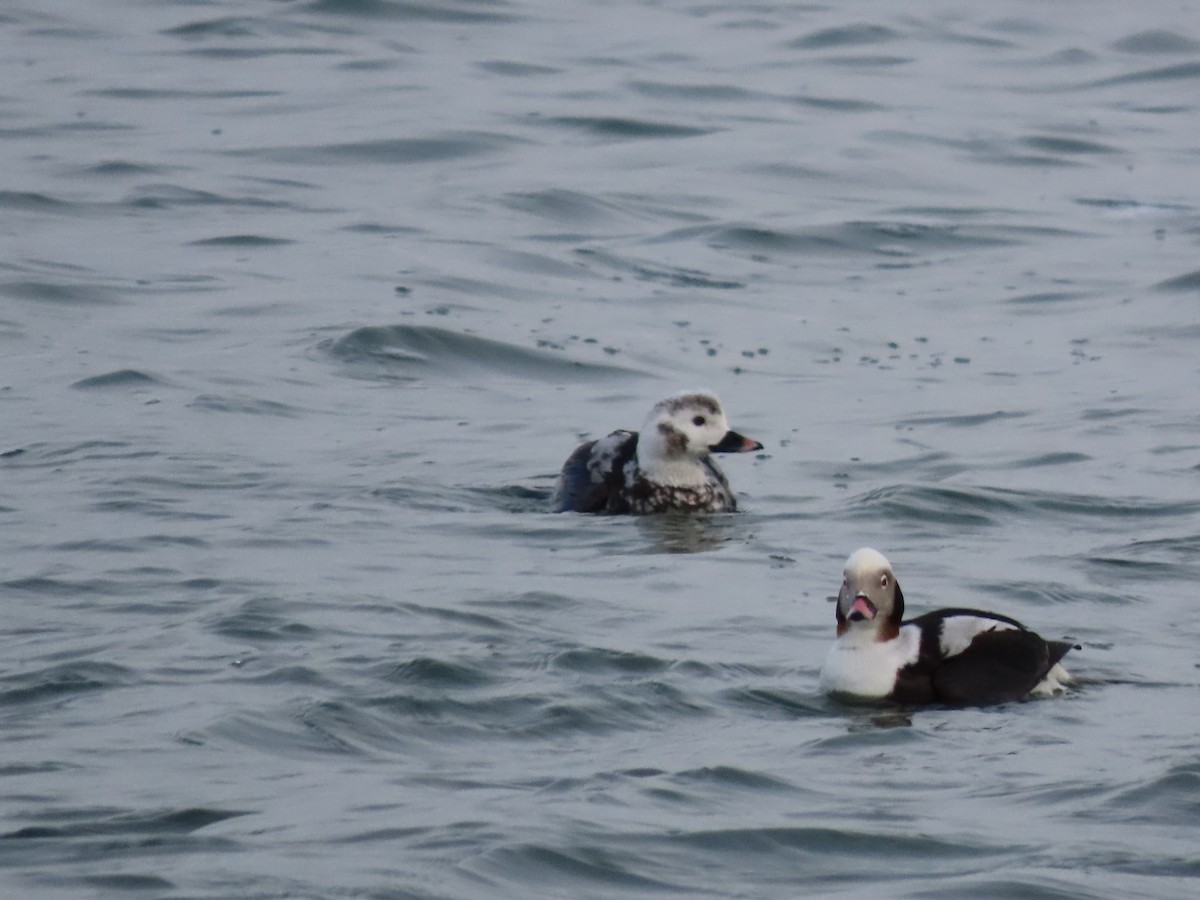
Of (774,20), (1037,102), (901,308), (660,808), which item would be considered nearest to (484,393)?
(901,308)

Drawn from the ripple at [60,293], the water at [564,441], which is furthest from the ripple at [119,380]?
the ripple at [60,293]

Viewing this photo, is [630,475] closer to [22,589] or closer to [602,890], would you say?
[22,589]

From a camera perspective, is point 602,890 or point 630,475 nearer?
point 602,890

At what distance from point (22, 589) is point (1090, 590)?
14.1ft

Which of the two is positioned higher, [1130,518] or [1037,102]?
[1037,102]

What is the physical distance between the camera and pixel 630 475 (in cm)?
1223

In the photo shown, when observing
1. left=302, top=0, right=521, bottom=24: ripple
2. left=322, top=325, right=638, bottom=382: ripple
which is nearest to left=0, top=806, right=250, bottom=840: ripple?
left=322, top=325, right=638, bottom=382: ripple

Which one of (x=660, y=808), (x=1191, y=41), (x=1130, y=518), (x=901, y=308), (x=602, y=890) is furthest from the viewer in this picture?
(x=1191, y=41)

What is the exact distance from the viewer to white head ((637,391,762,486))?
12.2 metres

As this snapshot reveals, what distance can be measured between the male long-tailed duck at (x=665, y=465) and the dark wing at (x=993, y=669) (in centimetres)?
368

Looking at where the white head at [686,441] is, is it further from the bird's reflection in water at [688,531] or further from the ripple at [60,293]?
the ripple at [60,293]

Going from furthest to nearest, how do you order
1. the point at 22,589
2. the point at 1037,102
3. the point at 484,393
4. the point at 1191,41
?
the point at 1191,41 → the point at 1037,102 → the point at 484,393 → the point at 22,589

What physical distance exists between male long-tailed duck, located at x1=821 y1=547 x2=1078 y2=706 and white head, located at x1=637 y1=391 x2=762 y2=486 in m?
3.49

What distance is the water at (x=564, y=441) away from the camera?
7.05 meters
